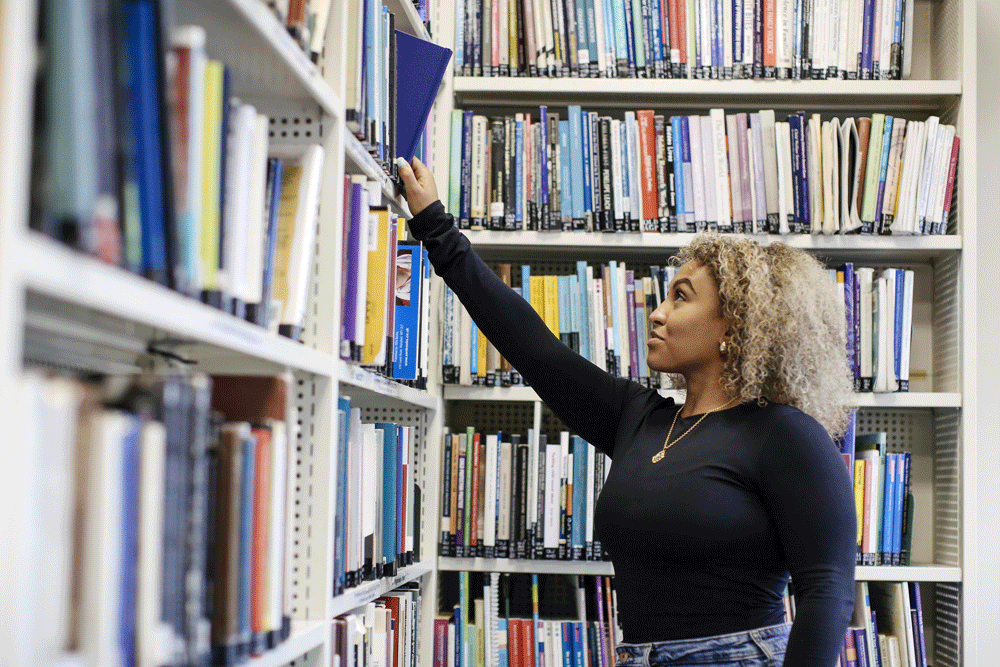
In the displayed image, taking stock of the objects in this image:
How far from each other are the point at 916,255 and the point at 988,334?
0.31 meters

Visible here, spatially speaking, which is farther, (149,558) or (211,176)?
(211,176)

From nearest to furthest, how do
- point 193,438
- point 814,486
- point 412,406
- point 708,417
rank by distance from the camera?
point 193,438, point 814,486, point 708,417, point 412,406

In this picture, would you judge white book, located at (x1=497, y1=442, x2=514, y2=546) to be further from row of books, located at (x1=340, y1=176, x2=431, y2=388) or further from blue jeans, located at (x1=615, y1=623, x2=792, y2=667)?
blue jeans, located at (x1=615, y1=623, x2=792, y2=667)

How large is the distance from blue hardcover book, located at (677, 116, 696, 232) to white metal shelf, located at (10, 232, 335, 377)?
1502mm

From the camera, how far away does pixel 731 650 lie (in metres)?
1.41

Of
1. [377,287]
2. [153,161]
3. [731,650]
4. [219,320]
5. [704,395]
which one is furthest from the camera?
[704,395]

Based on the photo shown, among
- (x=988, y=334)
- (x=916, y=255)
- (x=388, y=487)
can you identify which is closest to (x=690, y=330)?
(x=388, y=487)

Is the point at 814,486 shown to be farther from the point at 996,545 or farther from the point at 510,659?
the point at 996,545

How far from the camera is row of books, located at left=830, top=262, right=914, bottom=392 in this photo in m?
2.30

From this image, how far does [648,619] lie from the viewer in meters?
1.49

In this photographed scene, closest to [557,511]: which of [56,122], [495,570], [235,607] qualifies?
[495,570]

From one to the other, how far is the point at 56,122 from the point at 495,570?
6.11 feet

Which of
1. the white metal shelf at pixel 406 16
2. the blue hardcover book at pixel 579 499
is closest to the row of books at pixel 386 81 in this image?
the white metal shelf at pixel 406 16

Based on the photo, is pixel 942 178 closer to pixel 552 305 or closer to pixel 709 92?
pixel 709 92
